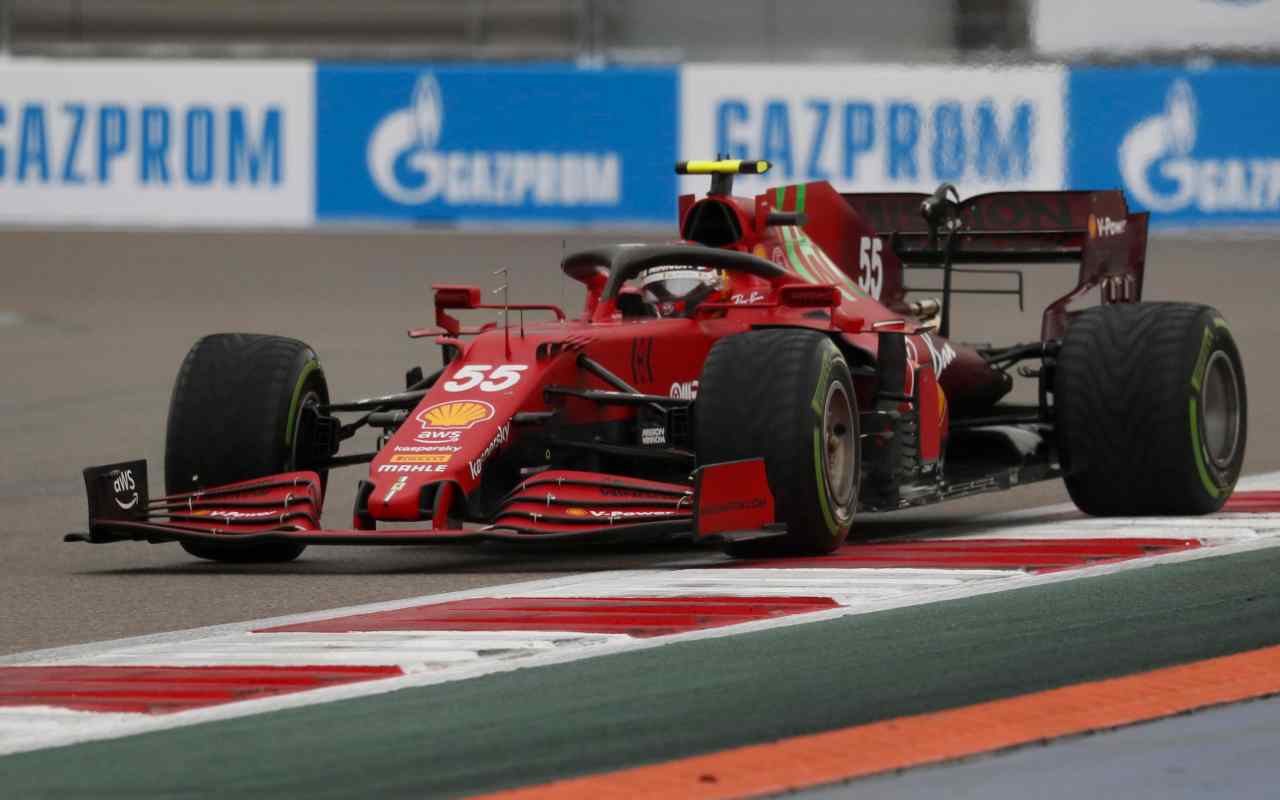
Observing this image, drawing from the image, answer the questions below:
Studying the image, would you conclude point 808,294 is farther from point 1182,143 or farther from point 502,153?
point 1182,143

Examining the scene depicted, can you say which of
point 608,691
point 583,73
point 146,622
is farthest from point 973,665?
point 583,73

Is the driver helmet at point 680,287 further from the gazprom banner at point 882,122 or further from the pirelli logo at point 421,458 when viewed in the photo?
the gazprom banner at point 882,122

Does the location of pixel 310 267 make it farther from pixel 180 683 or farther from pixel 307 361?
pixel 180 683

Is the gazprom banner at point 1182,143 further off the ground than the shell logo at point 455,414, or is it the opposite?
the gazprom banner at point 1182,143

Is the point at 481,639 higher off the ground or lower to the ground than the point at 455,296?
lower

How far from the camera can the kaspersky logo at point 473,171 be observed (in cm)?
1909

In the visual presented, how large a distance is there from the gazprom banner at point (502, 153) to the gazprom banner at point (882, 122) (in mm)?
340

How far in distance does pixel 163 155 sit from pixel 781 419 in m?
11.4

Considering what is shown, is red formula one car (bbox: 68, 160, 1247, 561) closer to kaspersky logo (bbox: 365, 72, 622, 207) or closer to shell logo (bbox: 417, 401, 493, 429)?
shell logo (bbox: 417, 401, 493, 429)

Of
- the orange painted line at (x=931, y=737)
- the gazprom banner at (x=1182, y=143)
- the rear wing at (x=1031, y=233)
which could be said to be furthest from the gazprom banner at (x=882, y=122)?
the orange painted line at (x=931, y=737)

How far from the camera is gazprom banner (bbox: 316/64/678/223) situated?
19.1m

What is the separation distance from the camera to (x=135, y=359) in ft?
57.9

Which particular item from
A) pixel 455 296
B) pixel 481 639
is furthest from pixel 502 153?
pixel 481 639

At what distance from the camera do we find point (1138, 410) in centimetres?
1002
